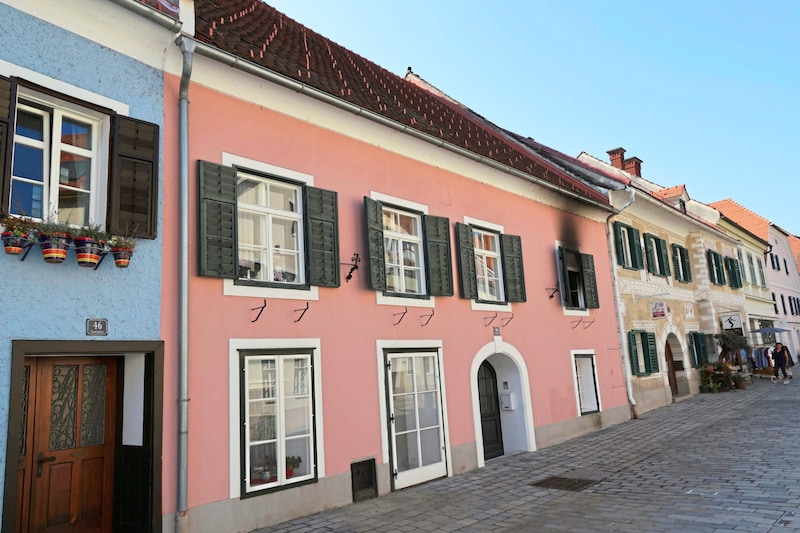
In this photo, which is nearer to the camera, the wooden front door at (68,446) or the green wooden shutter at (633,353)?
the wooden front door at (68,446)

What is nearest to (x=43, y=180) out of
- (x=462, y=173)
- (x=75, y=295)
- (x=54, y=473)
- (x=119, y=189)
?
(x=119, y=189)

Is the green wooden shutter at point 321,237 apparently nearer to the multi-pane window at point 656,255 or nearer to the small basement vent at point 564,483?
the small basement vent at point 564,483

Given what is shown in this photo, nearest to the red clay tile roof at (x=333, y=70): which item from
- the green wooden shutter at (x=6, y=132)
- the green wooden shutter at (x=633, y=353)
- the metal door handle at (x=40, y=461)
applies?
the green wooden shutter at (x=6, y=132)

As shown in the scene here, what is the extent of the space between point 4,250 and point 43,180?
0.86 metres

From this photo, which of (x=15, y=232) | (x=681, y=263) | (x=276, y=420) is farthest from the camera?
(x=681, y=263)

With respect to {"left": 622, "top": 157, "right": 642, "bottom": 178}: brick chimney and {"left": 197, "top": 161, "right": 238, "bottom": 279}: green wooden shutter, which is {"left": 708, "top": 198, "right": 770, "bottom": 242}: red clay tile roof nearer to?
{"left": 622, "top": 157, "right": 642, "bottom": 178}: brick chimney

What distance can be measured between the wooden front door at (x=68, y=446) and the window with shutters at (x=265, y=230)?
65.0 inches

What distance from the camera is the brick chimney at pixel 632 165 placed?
24250mm

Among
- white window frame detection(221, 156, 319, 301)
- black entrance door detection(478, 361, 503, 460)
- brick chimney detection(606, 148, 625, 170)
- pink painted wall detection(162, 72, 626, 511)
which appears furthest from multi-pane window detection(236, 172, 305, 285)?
brick chimney detection(606, 148, 625, 170)

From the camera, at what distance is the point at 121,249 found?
567cm

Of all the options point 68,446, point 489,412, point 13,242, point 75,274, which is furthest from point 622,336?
point 13,242

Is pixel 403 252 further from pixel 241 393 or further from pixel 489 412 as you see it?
pixel 489 412

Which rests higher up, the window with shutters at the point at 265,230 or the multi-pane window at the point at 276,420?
the window with shutters at the point at 265,230

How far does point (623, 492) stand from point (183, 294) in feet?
20.4
